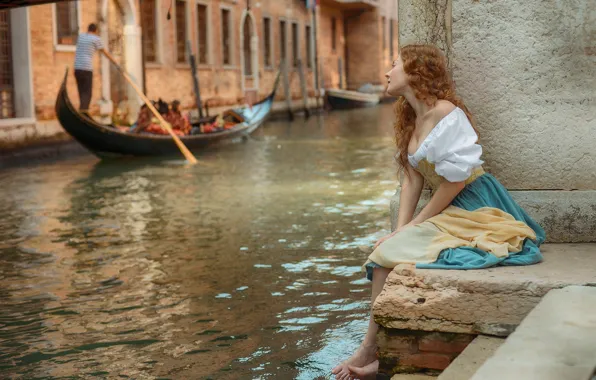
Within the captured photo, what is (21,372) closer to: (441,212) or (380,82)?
(441,212)

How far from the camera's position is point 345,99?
30.0 m

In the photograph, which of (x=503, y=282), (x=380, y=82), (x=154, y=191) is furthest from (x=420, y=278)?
(x=380, y=82)

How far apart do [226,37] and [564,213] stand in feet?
64.1

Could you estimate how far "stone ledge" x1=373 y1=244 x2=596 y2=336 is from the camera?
2625 mm

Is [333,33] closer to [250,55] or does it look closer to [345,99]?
[345,99]

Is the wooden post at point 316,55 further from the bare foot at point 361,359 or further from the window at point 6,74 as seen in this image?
the bare foot at point 361,359

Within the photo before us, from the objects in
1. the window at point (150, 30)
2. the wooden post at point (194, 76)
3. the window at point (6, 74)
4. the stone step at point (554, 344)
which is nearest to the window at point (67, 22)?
the window at point (6, 74)

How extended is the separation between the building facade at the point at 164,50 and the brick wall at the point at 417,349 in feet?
10.8

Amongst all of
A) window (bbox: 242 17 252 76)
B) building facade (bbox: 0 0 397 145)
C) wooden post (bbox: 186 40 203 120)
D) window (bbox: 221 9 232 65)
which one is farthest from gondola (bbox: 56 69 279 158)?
window (bbox: 242 17 252 76)

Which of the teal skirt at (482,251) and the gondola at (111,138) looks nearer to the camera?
the teal skirt at (482,251)

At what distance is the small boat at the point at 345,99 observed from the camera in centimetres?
2983

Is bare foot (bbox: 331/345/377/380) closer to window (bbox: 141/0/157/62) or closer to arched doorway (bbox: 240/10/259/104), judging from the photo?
window (bbox: 141/0/157/62)

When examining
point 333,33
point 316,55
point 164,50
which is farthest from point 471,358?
point 333,33

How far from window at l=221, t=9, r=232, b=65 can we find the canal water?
1204 centimetres
